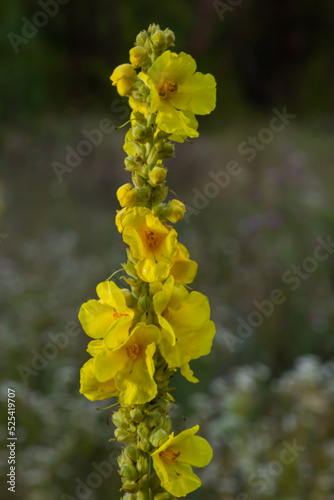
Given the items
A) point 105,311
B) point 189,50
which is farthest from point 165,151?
point 189,50

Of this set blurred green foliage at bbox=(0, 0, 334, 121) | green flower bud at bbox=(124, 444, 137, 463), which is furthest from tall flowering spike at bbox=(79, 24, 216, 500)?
blurred green foliage at bbox=(0, 0, 334, 121)

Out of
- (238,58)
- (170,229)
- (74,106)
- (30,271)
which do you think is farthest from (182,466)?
(238,58)

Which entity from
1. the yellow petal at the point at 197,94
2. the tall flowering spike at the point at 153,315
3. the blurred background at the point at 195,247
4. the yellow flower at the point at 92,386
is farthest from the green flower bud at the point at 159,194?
the blurred background at the point at 195,247

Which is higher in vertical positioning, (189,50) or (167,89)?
(167,89)

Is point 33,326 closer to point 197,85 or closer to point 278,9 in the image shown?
point 197,85

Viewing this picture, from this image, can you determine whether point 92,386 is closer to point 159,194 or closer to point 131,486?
point 131,486

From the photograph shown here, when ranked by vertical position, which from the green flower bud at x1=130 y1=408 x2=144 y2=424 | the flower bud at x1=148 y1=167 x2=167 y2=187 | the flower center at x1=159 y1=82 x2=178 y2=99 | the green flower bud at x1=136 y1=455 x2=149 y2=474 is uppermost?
the flower center at x1=159 y1=82 x2=178 y2=99

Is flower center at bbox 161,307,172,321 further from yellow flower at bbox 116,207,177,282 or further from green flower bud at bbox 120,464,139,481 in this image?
green flower bud at bbox 120,464,139,481
